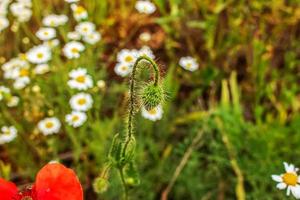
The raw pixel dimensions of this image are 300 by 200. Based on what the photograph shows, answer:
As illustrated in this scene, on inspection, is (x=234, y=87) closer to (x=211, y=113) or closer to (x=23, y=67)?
(x=211, y=113)

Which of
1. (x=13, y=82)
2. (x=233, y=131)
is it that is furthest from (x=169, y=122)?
(x=13, y=82)

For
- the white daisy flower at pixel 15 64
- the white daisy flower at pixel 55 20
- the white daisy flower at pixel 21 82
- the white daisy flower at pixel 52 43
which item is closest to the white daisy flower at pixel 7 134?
the white daisy flower at pixel 21 82

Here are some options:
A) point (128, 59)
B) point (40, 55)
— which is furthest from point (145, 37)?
point (40, 55)

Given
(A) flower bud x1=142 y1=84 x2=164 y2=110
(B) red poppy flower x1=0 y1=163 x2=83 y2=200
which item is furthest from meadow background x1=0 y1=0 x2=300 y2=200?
(B) red poppy flower x1=0 y1=163 x2=83 y2=200

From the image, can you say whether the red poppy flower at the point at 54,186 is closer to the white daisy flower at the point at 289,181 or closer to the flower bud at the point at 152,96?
the flower bud at the point at 152,96

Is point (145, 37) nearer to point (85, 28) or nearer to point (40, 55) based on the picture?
point (85, 28)

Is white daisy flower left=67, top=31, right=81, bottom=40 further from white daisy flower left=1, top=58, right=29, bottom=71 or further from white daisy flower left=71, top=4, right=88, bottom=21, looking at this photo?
white daisy flower left=1, top=58, right=29, bottom=71
